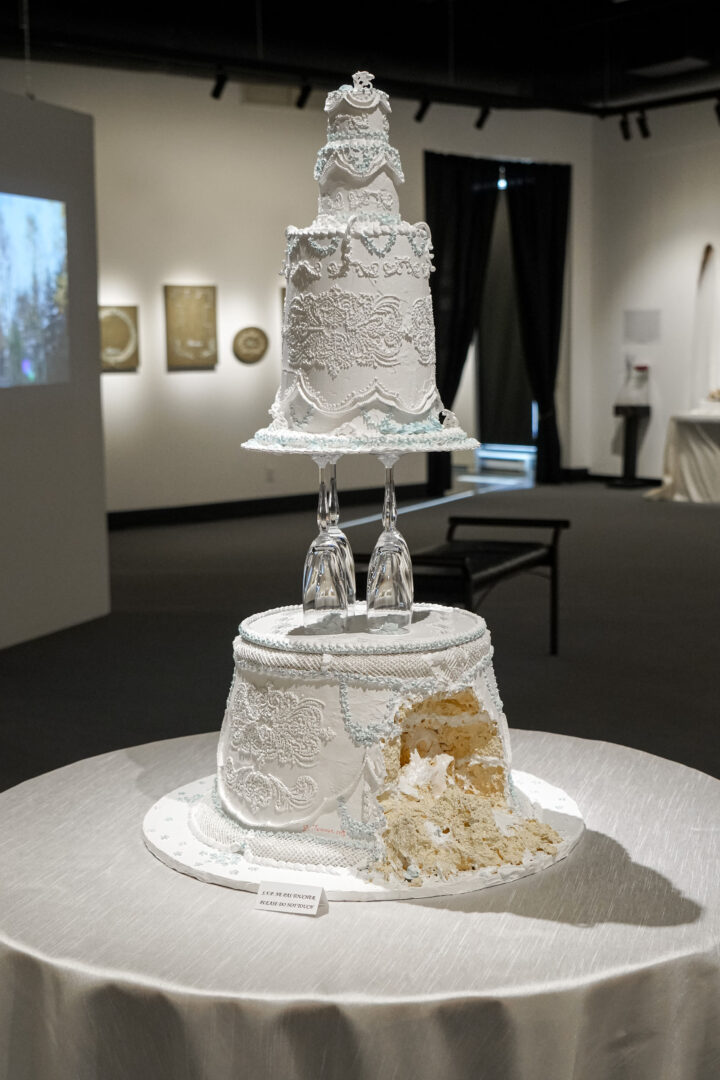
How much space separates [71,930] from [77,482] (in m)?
5.24

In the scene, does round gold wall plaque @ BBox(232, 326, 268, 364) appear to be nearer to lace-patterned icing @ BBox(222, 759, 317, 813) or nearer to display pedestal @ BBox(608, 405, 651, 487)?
display pedestal @ BBox(608, 405, 651, 487)

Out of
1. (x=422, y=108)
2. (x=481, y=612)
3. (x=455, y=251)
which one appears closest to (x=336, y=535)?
(x=481, y=612)

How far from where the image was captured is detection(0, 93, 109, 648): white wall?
662 cm

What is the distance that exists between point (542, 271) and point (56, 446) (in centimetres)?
798

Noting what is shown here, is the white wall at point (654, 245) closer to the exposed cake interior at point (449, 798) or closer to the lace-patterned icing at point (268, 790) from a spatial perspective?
the exposed cake interior at point (449, 798)

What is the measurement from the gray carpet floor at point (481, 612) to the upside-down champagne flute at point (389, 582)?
2.19 metres

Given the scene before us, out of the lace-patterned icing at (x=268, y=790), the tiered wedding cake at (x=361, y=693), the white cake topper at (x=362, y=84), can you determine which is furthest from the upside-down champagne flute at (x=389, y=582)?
the white cake topper at (x=362, y=84)

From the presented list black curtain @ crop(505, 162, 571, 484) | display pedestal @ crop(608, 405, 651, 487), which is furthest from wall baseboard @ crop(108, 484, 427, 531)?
display pedestal @ crop(608, 405, 651, 487)

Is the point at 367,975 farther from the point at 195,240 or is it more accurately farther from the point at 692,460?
the point at 692,460

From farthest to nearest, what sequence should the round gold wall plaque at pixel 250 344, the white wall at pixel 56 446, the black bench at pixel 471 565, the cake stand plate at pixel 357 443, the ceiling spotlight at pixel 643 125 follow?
the ceiling spotlight at pixel 643 125 → the round gold wall plaque at pixel 250 344 → the white wall at pixel 56 446 → the black bench at pixel 471 565 → the cake stand plate at pixel 357 443

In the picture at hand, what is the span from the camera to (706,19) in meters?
12.1

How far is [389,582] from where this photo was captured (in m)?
2.67

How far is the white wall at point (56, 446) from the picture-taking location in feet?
21.7

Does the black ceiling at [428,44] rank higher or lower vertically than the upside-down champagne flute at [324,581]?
higher
